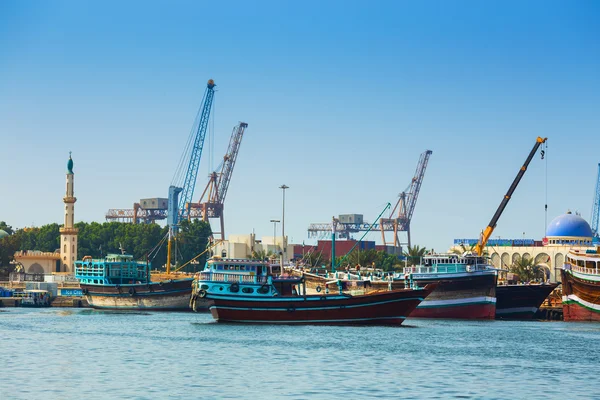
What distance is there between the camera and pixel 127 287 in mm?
154750

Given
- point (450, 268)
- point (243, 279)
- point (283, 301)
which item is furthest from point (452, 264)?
point (243, 279)

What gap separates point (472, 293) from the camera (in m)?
132

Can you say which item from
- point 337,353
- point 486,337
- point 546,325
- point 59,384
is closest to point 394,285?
point 546,325

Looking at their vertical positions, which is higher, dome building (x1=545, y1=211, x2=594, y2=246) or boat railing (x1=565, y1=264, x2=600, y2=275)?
dome building (x1=545, y1=211, x2=594, y2=246)

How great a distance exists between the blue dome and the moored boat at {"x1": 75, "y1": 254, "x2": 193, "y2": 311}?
75884 mm

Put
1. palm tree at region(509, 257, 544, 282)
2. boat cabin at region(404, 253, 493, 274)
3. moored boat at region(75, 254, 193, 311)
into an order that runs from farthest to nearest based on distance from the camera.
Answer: palm tree at region(509, 257, 544, 282) → moored boat at region(75, 254, 193, 311) → boat cabin at region(404, 253, 493, 274)

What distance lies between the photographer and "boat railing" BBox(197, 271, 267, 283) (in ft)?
357

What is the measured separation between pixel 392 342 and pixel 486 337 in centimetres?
1291

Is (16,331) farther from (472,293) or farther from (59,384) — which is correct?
(472,293)

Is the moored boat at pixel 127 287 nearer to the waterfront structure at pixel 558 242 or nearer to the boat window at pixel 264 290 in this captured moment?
the boat window at pixel 264 290

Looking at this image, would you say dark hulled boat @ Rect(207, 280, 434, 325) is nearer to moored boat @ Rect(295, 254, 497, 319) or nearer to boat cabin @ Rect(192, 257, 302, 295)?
boat cabin @ Rect(192, 257, 302, 295)

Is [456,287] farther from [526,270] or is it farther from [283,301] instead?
[526,270]

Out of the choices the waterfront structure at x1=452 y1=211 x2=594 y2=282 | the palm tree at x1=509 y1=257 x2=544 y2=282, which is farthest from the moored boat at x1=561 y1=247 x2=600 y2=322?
the waterfront structure at x1=452 y1=211 x2=594 y2=282

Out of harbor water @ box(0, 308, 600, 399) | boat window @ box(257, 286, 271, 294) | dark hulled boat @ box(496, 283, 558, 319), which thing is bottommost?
harbor water @ box(0, 308, 600, 399)
